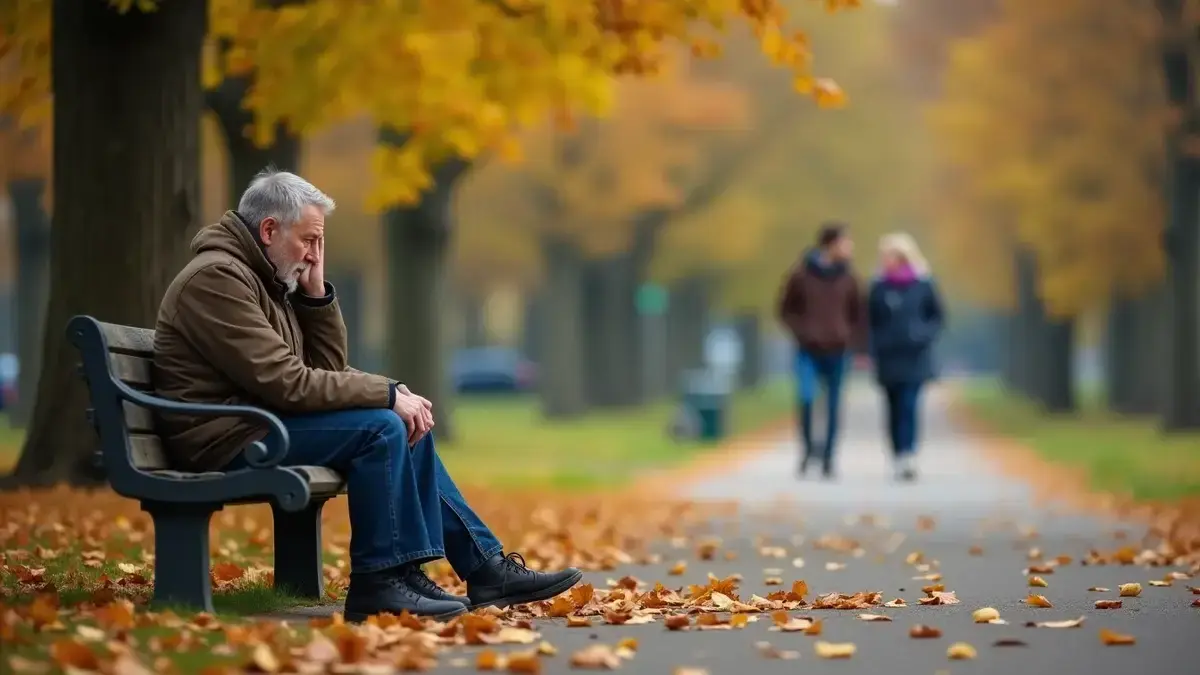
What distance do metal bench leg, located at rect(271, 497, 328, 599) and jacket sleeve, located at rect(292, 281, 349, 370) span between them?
2.15 ft

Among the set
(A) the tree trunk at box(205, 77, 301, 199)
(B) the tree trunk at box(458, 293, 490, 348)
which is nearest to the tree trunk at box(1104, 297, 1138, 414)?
(A) the tree trunk at box(205, 77, 301, 199)

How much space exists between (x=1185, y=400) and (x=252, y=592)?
753 inches

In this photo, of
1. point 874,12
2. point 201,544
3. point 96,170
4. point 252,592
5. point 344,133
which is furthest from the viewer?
point 874,12

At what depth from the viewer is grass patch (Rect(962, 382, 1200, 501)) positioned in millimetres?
16234

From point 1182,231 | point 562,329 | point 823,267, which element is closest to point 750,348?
point 562,329

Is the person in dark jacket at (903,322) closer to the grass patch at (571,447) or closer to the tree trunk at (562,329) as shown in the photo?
the grass patch at (571,447)

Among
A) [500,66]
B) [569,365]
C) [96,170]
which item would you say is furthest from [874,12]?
[96,170]

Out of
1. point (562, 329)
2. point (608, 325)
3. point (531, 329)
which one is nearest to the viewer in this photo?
point (562, 329)

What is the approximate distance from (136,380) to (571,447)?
17665mm

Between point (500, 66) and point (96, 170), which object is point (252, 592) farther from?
point (500, 66)

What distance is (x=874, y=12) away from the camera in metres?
42.5

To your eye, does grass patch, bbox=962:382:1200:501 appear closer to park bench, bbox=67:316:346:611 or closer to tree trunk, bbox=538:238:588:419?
tree trunk, bbox=538:238:588:419

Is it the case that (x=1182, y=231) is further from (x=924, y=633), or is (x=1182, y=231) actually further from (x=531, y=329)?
(x=531, y=329)

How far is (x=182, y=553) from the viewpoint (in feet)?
22.5
